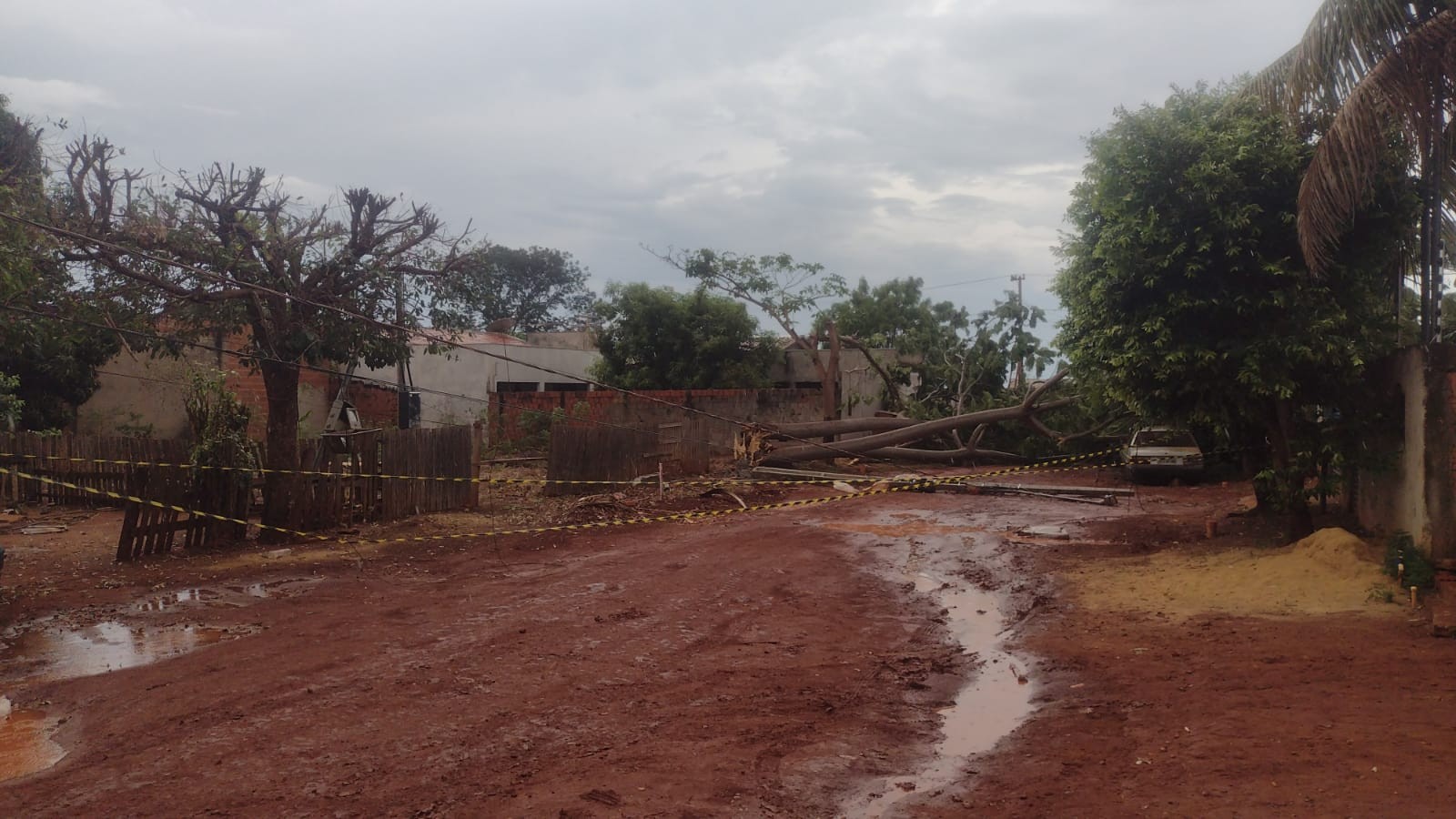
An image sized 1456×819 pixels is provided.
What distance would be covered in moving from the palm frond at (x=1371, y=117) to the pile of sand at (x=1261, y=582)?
10.0ft

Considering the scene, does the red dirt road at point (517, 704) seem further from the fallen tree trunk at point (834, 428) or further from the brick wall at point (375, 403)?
the brick wall at point (375, 403)

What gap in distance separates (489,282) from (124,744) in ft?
160

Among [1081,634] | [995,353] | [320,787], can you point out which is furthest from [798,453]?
[320,787]

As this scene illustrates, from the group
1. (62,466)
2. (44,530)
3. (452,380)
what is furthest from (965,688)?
(452,380)

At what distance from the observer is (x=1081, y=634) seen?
8.78 m

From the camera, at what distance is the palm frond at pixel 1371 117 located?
29.6 ft

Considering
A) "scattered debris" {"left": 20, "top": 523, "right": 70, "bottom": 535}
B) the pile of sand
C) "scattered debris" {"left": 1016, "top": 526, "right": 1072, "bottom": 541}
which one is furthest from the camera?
"scattered debris" {"left": 20, "top": 523, "right": 70, "bottom": 535}

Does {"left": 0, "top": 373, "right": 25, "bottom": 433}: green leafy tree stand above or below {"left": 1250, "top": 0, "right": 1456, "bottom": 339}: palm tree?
below

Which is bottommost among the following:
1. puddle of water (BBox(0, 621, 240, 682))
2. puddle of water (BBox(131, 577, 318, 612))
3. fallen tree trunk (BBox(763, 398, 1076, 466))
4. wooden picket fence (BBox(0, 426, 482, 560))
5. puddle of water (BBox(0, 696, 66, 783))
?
puddle of water (BBox(0, 696, 66, 783))

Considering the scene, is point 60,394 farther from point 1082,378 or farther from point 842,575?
point 1082,378

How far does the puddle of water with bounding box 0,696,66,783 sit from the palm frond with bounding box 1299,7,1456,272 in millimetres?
11006

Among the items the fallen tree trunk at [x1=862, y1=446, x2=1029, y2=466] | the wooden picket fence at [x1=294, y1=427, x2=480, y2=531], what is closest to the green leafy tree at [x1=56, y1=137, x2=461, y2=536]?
the wooden picket fence at [x1=294, y1=427, x2=480, y2=531]

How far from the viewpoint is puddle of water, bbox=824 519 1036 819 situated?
555 centimetres

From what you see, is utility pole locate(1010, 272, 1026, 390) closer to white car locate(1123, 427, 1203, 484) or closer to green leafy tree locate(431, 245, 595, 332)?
white car locate(1123, 427, 1203, 484)
